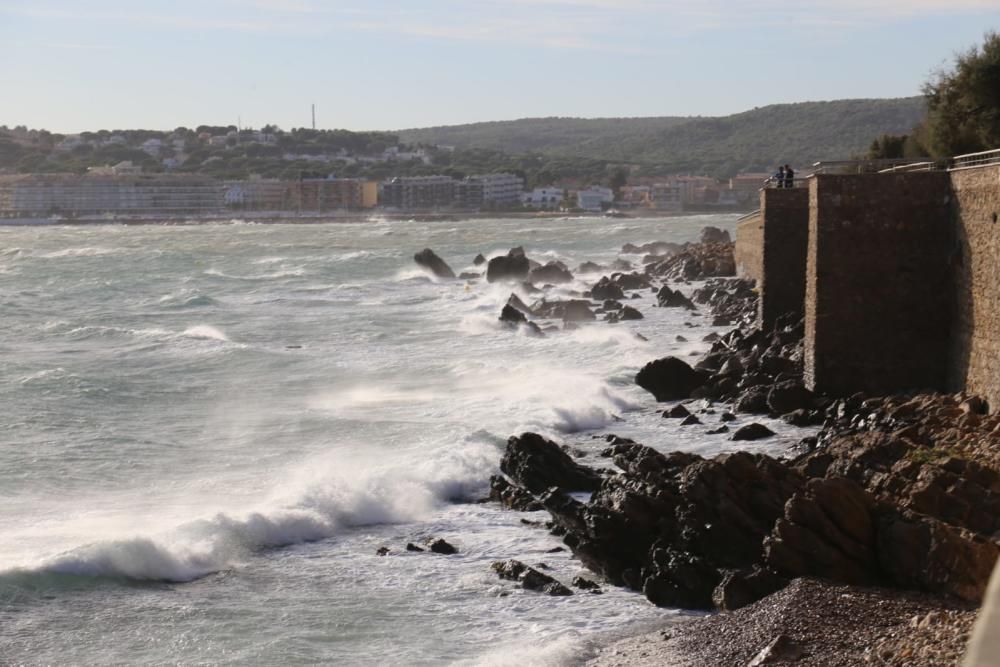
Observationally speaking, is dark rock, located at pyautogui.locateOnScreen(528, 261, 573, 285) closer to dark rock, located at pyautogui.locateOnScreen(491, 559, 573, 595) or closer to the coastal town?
dark rock, located at pyautogui.locateOnScreen(491, 559, 573, 595)

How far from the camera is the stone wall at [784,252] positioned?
22547 millimetres

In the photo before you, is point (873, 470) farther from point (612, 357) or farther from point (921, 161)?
point (612, 357)

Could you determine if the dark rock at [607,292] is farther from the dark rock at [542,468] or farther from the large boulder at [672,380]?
the dark rock at [542,468]

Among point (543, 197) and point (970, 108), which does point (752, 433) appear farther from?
point (543, 197)

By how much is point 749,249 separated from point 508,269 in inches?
574

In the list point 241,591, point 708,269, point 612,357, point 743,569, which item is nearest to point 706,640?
point 743,569

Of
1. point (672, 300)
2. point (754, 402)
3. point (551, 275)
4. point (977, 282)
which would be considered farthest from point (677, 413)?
point (551, 275)

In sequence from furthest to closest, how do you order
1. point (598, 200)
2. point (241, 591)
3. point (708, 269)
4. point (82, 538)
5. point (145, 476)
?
point (598, 200)
point (708, 269)
point (145, 476)
point (82, 538)
point (241, 591)

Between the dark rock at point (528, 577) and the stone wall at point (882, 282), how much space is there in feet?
23.6

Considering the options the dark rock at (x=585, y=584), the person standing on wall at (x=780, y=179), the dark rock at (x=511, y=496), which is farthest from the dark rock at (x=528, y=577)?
the person standing on wall at (x=780, y=179)

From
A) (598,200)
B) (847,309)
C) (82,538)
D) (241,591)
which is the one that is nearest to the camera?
(241,591)

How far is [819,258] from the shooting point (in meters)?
17.5

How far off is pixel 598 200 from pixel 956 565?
140914mm

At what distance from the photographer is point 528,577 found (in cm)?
1131
